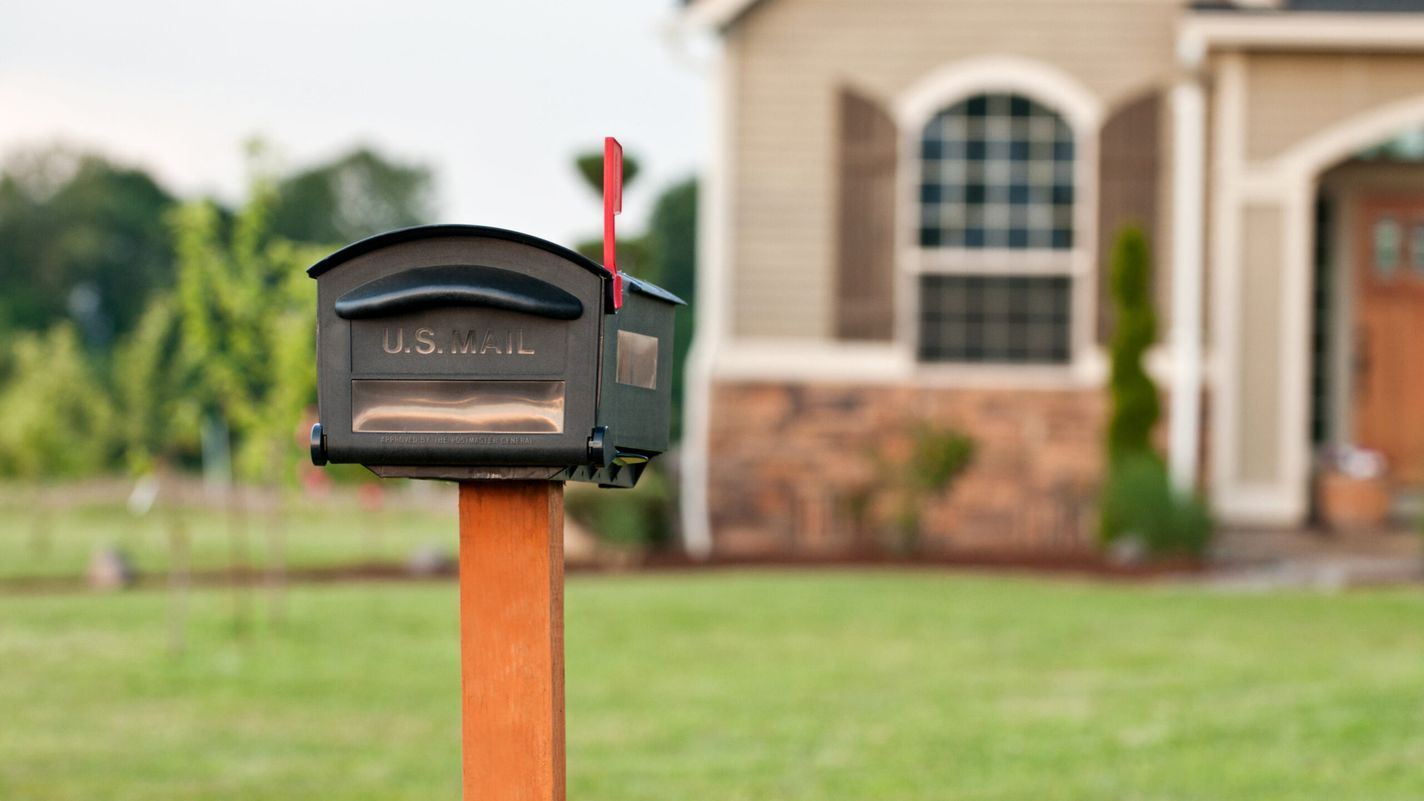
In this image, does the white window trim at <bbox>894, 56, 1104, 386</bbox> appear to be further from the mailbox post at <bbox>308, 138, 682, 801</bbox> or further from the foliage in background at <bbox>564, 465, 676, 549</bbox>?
the mailbox post at <bbox>308, 138, 682, 801</bbox>

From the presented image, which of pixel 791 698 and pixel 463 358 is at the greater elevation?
pixel 463 358

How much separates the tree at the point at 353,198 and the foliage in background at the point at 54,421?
80.9 feet

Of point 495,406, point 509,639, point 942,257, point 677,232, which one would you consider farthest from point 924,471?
point 677,232

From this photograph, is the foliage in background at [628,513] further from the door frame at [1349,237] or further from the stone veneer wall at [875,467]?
the door frame at [1349,237]

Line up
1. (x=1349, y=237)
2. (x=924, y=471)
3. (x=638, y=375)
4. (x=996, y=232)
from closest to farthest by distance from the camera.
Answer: (x=638, y=375), (x=924, y=471), (x=996, y=232), (x=1349, y=237)

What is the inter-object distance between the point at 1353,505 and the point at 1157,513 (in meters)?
1.97

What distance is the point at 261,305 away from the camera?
903cm

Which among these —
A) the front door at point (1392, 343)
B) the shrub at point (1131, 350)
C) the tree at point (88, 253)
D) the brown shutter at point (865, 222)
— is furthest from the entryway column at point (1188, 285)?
the tree at point (88, 253)

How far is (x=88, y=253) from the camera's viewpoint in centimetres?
4153

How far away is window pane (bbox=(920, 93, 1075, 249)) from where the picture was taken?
1341cm

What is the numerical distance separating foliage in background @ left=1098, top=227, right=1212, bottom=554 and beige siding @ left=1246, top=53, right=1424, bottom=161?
138 cm

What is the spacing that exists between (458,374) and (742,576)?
9.38m

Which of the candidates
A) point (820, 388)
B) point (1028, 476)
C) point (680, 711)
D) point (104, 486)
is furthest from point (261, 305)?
point (104, 486)

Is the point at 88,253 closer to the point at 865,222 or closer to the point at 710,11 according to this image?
the point at 710,11
